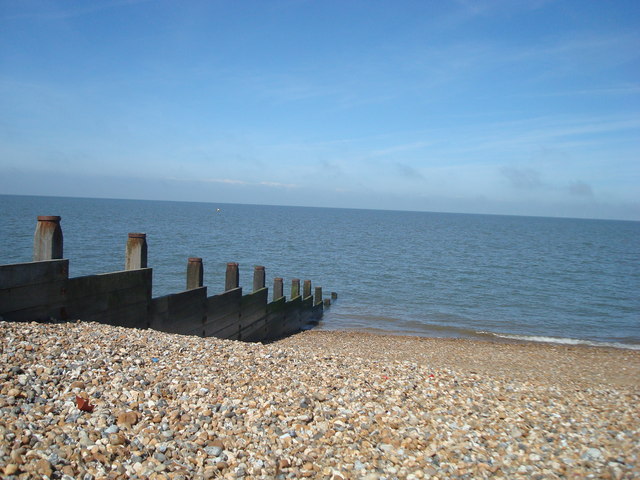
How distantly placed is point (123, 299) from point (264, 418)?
526 centimetres

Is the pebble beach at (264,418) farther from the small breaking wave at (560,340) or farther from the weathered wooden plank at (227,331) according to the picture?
the small breaking wave at (560,340)

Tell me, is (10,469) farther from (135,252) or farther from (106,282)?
(135,252)

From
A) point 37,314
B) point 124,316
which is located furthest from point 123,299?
point 37,314

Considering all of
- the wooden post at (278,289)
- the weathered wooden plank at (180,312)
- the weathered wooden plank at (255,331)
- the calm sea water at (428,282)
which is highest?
the weathered wooden plank at (180,312)

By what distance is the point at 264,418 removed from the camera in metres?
5.91

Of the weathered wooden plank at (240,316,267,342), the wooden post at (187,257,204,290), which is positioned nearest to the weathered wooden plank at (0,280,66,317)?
the wooden post at (187,257,204,290)

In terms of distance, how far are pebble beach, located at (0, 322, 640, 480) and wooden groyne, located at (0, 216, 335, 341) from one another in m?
0.48

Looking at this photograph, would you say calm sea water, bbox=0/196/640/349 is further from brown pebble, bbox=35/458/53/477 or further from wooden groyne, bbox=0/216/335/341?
brown pebble, bbox=35/458/53/477

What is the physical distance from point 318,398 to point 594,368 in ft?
40.0

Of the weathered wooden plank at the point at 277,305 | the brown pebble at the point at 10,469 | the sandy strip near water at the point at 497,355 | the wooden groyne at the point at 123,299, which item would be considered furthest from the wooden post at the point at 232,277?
the brown pebble at the point at 10,469

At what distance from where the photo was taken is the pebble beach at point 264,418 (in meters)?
4.93

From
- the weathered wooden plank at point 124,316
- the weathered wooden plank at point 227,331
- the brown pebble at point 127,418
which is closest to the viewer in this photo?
the brown pebble at point 127,418

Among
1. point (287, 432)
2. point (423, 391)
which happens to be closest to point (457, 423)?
point (423, 391)

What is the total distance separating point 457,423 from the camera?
639 cm
